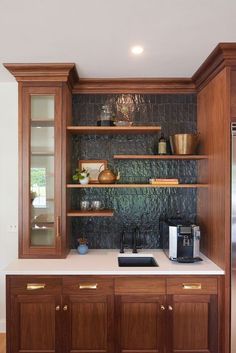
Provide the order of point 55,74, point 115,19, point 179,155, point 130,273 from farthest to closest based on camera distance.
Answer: point 179,155 → point 55,74 → point 130,273 → point 115,19

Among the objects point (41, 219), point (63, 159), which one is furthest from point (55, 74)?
point (41, 219)

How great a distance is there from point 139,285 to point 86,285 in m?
0.42

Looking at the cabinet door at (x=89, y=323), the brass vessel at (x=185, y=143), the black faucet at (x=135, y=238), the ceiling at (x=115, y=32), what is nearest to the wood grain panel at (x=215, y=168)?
the brass vessel at (x=185, y=143)

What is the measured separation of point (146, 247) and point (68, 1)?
230 cm

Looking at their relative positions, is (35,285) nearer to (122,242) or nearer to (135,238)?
(122,242)

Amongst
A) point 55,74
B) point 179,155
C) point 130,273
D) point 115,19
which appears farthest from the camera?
point 179,155

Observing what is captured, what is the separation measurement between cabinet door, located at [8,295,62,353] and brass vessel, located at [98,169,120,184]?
3.65 ft

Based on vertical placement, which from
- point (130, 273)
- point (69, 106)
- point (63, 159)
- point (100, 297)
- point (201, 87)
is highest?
point (201, 87)

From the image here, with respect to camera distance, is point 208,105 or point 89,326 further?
point 208,105

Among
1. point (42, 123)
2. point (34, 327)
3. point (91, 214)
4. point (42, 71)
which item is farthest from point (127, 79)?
point (34, 327)

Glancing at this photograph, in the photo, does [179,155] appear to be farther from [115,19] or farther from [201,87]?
[115,19]

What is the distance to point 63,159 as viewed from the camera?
259 centimetres

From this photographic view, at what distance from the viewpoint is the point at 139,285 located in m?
2.28

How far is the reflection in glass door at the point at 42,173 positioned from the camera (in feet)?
8.64
